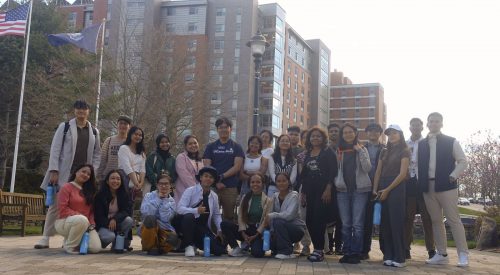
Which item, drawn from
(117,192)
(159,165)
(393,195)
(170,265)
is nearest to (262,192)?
(159,165)

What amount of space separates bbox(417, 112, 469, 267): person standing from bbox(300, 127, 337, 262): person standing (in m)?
1.53

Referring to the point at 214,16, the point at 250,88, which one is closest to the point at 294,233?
the point at 250,88

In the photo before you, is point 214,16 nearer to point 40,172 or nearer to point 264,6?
point 264,6

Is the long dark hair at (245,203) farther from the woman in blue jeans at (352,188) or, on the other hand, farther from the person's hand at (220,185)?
the woman in blue jeans at (352,188)

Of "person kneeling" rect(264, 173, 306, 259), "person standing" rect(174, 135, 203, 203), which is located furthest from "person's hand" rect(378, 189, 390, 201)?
"person standing" rect(174, 135, 203, 203)

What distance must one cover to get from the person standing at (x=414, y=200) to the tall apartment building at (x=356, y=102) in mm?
82994

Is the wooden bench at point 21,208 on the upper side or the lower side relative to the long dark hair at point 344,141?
lower

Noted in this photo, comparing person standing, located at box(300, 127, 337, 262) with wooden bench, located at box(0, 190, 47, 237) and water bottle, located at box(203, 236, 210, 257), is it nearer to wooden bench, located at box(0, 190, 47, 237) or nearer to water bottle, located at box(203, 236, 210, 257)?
water bottle, located at box(203, 236, 210, 257)

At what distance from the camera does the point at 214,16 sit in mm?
58125

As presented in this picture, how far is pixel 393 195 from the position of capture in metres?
7.00

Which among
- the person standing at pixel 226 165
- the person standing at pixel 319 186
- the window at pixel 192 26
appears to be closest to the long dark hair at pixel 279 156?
the person standing at pixel 226 165

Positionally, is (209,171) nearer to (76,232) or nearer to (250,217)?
(250,217)

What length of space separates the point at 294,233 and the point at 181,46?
1853 cm

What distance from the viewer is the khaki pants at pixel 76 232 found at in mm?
7074
